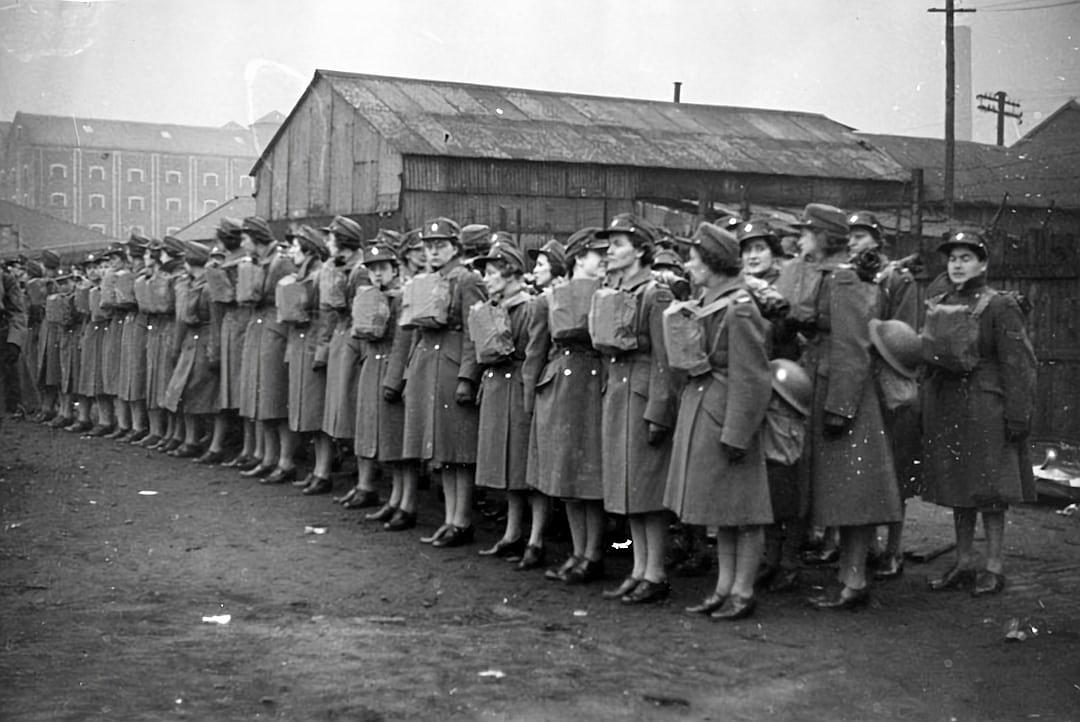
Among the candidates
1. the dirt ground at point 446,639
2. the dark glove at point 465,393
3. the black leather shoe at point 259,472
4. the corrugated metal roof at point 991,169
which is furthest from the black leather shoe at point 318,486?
the corrugated metal roof at point 991,169

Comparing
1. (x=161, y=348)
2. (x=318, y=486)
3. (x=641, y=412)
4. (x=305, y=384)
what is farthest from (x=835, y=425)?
(x=161, y=348)

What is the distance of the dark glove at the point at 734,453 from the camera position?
Answer: 6514mm

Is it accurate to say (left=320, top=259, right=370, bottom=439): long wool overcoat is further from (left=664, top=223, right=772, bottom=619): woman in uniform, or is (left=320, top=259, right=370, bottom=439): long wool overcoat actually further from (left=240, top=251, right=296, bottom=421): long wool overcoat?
(left=664, top=223, right=772, bottom=619): woman in uniform

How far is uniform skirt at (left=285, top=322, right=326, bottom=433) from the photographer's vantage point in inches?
440

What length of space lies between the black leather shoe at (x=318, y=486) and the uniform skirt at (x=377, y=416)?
3.93 ft

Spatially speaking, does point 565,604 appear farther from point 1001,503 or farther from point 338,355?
point 338,355

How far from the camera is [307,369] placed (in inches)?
442

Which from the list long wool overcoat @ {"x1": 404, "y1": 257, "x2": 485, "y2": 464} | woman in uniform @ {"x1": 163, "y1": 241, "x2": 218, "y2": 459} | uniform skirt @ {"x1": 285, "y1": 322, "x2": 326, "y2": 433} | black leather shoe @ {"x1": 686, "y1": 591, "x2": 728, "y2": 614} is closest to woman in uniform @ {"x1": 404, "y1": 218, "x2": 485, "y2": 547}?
long wool overcoat @ {"x1": 404, "y1": 257, "x2": 485, "y2": 464}

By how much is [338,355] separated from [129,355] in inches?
199

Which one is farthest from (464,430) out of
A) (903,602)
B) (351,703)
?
(351,703)

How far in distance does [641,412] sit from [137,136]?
29.0 m

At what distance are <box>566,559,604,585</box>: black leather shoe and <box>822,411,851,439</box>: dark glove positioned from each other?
1.66m

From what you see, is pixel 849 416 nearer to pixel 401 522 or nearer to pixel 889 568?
pixel 889 568

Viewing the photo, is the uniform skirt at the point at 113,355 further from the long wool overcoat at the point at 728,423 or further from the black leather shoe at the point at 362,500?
the long wool overcoat at the point at 728,423
